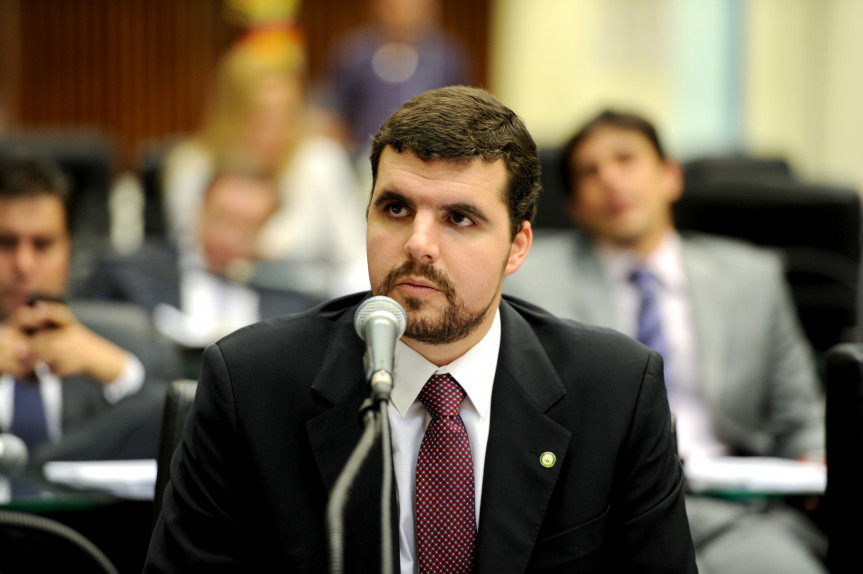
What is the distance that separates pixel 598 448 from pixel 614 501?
8 centimetres

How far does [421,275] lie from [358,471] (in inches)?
15.7

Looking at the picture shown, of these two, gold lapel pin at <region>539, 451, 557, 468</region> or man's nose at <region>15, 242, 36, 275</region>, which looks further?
man's nose at <region>15, 242, 36, 275</region>

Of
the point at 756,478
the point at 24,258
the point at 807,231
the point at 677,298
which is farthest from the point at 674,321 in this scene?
the point at 24,258

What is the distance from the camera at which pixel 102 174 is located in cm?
435

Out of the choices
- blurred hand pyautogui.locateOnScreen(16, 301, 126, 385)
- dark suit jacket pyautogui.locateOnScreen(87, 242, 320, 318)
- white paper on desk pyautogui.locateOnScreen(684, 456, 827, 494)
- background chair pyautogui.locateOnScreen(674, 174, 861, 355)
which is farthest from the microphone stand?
background chair pyautogui.locateOnScreen(674, 174, 861, 355)

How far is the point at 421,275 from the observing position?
1412 mm

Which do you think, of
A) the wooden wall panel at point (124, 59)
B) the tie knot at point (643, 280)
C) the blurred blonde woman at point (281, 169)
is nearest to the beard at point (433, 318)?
the tie knot at point (643, 280)

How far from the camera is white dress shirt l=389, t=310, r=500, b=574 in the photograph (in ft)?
4.78

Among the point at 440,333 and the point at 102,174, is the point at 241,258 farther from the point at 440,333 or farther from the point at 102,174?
the point at 440,333

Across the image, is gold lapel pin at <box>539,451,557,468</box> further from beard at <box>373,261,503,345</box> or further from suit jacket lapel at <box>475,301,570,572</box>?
beard at <box>373,261,503,345</box>

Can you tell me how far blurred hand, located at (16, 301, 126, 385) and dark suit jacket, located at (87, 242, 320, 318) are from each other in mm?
941

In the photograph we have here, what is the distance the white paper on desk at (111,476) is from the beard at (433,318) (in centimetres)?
62

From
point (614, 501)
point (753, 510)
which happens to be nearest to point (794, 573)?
point (753, 510)

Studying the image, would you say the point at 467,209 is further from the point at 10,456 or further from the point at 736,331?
the point at 736,331
